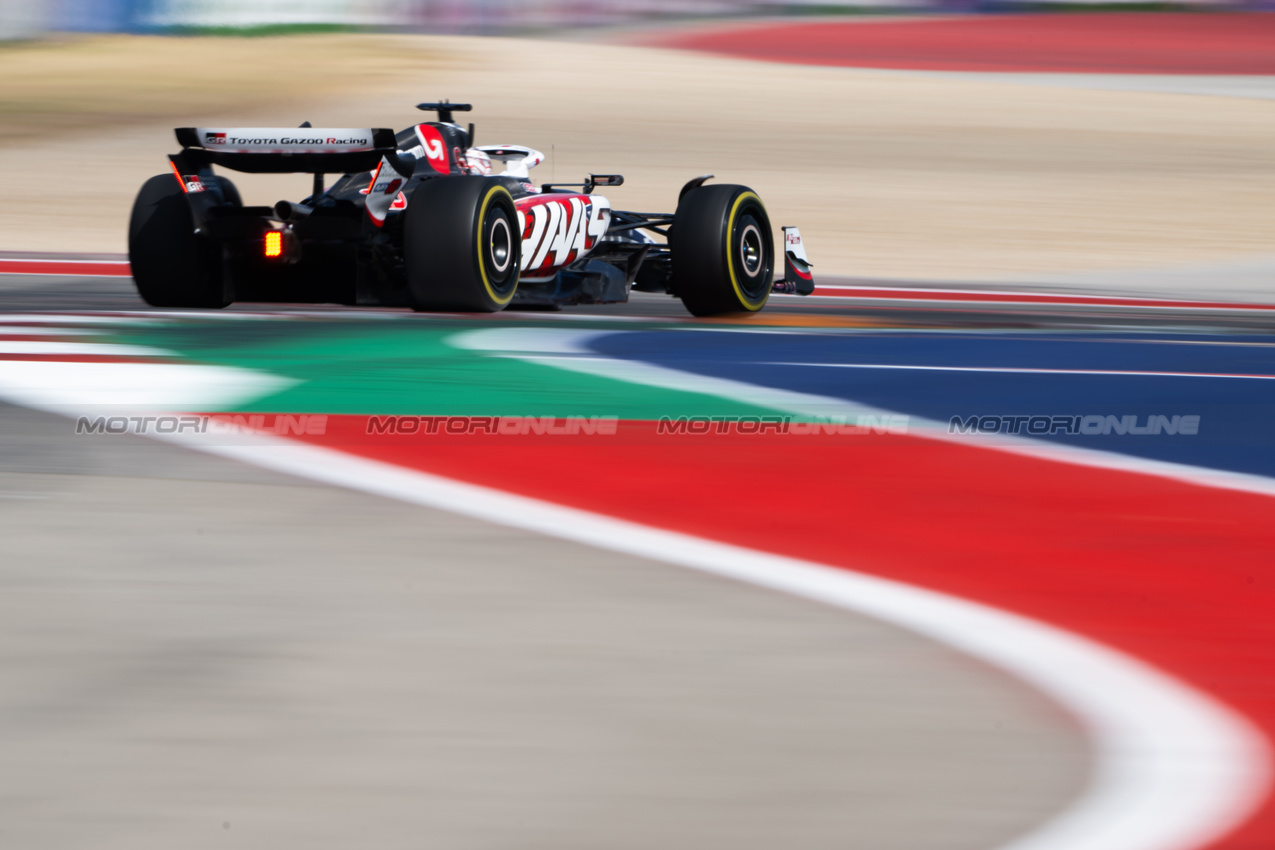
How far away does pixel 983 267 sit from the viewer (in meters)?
16.9

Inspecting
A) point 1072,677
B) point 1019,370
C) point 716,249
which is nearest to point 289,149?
point 716,249

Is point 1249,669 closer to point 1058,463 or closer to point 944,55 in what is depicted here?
point 1058,463

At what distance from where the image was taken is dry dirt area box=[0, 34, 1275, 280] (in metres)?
18.9

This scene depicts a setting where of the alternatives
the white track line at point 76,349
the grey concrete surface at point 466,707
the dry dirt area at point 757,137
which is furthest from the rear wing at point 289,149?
the dry dirt area at point 757,137

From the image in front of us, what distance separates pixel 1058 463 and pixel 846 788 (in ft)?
9.94

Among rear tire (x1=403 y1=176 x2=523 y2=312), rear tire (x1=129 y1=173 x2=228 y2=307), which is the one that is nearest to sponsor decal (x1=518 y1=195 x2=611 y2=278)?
rear tire (x1=403 y1=176 x2=523 y2=312)

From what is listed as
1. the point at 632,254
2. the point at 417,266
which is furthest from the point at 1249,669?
the point at 632,254

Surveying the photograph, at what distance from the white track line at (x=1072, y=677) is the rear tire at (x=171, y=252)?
4.54 m

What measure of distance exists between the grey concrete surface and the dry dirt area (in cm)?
1244

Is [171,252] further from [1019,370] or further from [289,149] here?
[1019,370]

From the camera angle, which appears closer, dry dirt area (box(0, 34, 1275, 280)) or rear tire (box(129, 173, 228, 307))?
rear tire (box(129, 173, 228, 307))

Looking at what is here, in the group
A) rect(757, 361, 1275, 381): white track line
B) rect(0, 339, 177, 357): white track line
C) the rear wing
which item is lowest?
rect(0, 339, 177, 357): white track line

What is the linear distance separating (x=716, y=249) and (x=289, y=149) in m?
2.29

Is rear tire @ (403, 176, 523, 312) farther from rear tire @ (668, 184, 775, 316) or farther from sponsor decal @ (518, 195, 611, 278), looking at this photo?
rear tire @ (668, 184, 775, 316)
